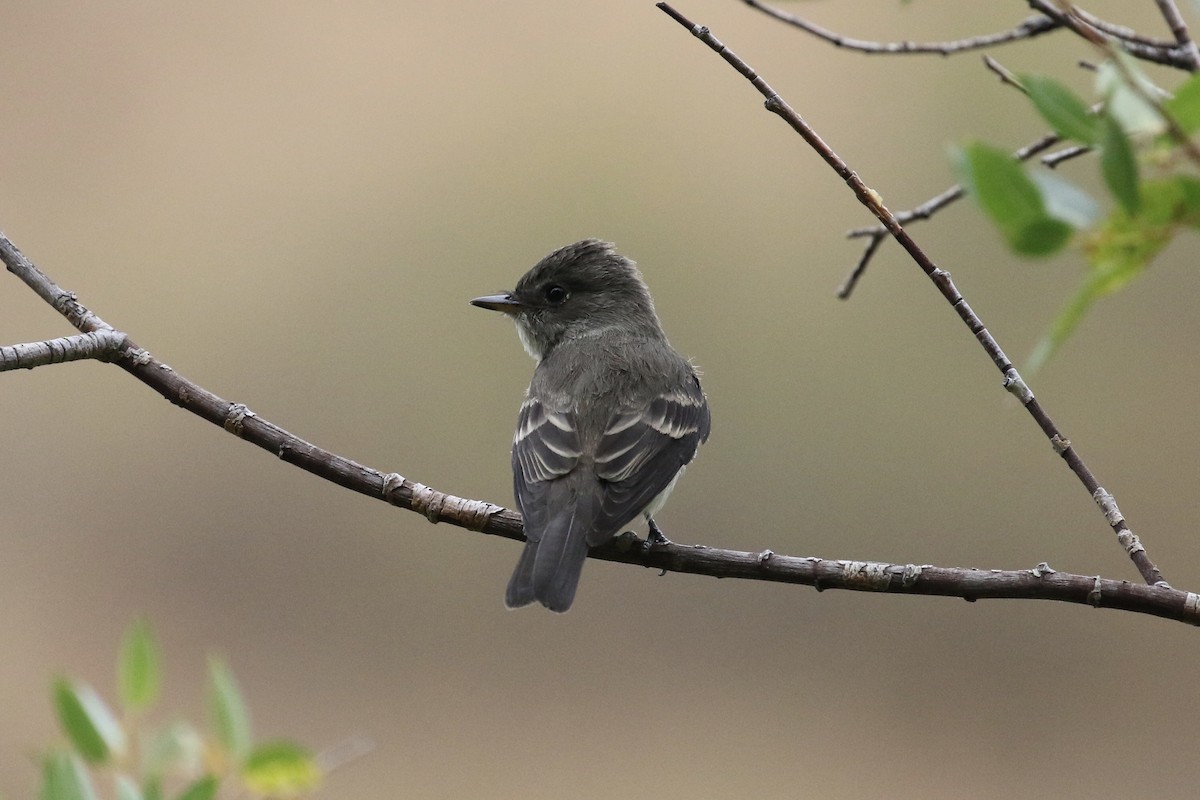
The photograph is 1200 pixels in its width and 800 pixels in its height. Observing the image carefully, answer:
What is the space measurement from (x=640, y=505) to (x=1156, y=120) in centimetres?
269

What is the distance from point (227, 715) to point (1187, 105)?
1.90 meters

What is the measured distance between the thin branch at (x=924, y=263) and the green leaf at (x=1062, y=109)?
111 cm

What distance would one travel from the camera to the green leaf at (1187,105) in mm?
982

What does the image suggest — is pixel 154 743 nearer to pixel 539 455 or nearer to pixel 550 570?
pixel 550 570

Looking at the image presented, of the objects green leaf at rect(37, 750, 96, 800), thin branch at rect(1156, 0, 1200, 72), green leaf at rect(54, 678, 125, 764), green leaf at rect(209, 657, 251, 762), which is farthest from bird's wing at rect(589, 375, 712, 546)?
thin branch at rect(1156, 0, 1200, 72)

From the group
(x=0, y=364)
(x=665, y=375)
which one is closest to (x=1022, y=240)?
(x=0, y=364)

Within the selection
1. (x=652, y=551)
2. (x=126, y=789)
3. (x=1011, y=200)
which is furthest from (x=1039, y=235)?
(x=652, y=551)

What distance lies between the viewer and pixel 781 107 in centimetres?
224

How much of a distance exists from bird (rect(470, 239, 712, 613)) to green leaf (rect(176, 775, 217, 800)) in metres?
1.41

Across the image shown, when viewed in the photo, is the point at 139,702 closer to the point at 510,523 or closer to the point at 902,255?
the point at 510,523

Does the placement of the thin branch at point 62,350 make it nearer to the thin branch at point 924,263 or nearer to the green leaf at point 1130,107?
the thin branch at point 924,263

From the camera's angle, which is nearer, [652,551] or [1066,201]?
[1066,201]

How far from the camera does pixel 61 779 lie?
1805 millimetres

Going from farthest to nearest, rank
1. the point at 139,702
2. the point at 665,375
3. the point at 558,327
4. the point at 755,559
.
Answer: the point at 558,327, the point at 665,375, the point at 755,559, the point at 139,702
